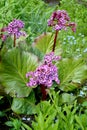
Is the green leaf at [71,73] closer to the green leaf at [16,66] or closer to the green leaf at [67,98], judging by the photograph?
the green leaf at [67,98]

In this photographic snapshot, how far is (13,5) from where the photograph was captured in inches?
208

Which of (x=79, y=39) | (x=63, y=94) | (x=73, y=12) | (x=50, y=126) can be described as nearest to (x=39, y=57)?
(x=63, y=94)

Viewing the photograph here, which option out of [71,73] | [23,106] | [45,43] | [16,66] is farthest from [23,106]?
[45,43]

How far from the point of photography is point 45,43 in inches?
144

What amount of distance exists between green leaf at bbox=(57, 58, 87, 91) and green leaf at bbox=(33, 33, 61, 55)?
24 centimetres


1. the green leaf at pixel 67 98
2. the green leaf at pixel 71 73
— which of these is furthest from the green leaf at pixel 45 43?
the green leaf at pixel 67 98

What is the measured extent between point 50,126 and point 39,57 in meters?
1.20

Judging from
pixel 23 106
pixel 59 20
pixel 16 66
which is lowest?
pixel 23 106

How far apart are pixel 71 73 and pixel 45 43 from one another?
16.5 inches

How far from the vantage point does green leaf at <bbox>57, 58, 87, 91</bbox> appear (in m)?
3.38

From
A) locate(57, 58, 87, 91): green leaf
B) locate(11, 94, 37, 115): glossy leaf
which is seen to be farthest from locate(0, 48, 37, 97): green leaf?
locate(57, 58, 87, 91): green leaf

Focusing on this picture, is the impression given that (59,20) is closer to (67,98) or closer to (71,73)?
(71,73)

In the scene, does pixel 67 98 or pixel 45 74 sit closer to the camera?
pixel 45 74

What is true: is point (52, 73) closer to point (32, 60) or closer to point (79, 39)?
point (32, 60)
